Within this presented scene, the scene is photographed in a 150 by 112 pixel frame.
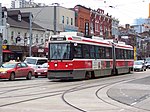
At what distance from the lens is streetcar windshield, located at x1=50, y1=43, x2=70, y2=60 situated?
26.5 m

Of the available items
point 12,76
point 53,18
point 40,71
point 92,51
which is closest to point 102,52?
point 92,51

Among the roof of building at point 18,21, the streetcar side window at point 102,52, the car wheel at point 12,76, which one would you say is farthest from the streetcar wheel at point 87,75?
the roof of building at point 18,21

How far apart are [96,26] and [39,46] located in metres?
23.1

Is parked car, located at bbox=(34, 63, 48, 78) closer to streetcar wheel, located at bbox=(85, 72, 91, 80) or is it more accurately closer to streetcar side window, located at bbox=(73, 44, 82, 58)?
streetcar wheel, located at bbox=(85, 72, 91, 80)

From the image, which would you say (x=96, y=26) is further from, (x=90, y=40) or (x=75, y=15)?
(x=90, y=40)

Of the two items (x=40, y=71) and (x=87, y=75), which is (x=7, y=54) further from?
(x=87, y=75)

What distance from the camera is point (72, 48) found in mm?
26656

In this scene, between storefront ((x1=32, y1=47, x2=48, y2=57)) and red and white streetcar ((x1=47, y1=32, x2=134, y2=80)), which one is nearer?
red and white streetcar ((x1=47, y1=32, x2=134, y2=80))

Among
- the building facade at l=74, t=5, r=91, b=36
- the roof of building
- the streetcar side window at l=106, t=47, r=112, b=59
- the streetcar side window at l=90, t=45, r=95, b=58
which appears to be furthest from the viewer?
the building facade at l=74, t=5, r=91, b=36

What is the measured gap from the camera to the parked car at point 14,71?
91.5 feet

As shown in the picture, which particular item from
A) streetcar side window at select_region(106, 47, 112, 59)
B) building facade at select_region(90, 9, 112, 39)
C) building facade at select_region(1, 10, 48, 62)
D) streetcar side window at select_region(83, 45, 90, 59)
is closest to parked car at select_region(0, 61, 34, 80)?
streetcar side window at select_region(83, 45, 90, 59)

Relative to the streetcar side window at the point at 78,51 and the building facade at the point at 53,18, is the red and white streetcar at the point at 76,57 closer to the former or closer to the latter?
the streetcar side window at the point at 78,51

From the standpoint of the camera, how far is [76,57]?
27.1 meters

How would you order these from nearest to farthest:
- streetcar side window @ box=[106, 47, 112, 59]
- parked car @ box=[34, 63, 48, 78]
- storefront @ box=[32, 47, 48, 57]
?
streetcar side window @ box=[106, 47, 112, 59], parked car @ box=[34, 63, 48, 78], storefront @ box=[32, 47, 48, 57]
